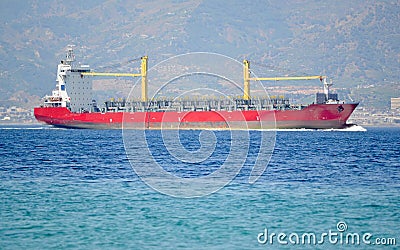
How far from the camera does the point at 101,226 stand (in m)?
22.3

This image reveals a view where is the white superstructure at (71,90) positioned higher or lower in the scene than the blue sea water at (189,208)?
higher

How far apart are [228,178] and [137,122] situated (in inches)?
2562

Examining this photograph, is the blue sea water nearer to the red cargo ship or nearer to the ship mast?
the red cargo ship

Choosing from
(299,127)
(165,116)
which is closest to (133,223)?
(299,127)

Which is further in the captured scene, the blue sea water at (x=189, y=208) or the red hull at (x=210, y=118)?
the red hull at (x=210, y=118)

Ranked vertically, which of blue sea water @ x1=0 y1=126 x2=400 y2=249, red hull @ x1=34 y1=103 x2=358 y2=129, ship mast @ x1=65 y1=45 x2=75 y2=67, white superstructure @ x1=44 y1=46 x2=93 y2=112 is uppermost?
ship mast @ x1=65 y1=45 x2=75 y2=67

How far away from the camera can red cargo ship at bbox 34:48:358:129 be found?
8469 centimetres

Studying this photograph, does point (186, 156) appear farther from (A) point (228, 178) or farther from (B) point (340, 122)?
(B) point (340, 122)

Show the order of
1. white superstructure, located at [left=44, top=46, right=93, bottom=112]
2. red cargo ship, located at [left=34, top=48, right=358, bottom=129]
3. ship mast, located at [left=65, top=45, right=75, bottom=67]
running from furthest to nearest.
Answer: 1. ship mast, located at [left=65, top=45, right=75, bottom=67]
2. white superstructure, located at [left=44, top=46, right=93, bottom=112]
3. red cargo ship, located at [left=34, top=48, right=358, bottom=129]

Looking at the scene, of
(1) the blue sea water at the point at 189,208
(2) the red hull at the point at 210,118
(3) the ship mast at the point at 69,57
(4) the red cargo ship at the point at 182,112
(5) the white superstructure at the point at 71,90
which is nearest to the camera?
(1) the blue sea water at the point at 189,208

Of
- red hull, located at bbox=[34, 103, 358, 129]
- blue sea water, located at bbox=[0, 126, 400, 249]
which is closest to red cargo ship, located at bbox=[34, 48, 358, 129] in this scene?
red hull, located at bbox=[34, 103, 358, 129]

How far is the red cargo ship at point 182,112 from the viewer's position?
84688mm

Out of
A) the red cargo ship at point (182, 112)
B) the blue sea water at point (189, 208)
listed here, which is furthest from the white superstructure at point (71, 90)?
the blue sea water at point (189, 208)

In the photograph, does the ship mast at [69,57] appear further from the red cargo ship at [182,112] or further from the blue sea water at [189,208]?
the blue sea water at [189,208]
